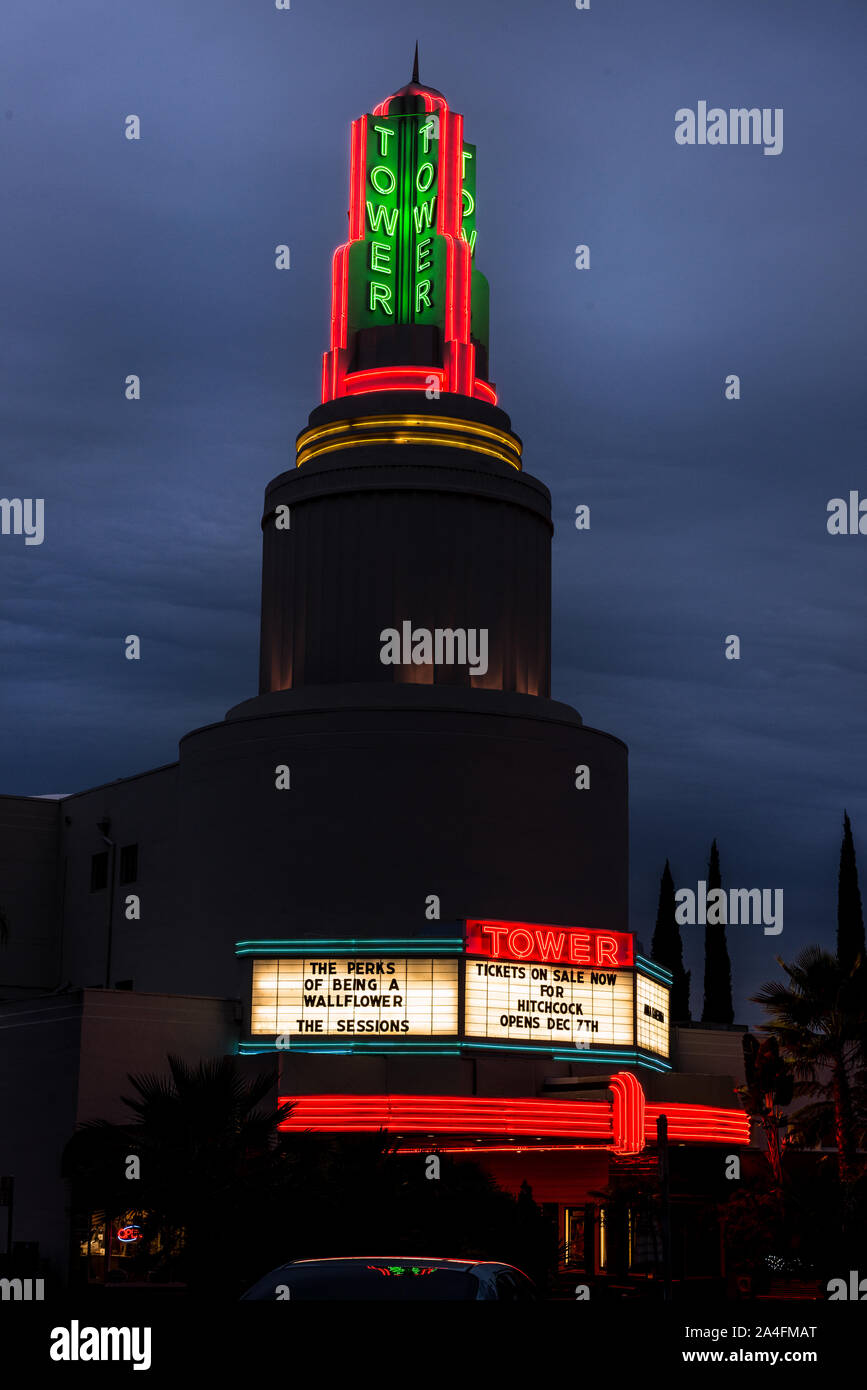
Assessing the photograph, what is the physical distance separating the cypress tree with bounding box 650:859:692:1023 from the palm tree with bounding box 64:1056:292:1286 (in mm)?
45579

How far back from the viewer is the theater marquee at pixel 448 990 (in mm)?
38531

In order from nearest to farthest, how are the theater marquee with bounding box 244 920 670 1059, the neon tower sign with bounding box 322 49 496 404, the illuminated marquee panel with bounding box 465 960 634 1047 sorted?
the theater marquee with bounding box 244 920 670 1059 → the illuminated marquee panel with bounding box 465 960 634 1047 → the neon tower sign with bounding box 322 49 496 404

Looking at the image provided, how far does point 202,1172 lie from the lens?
81.7 ft

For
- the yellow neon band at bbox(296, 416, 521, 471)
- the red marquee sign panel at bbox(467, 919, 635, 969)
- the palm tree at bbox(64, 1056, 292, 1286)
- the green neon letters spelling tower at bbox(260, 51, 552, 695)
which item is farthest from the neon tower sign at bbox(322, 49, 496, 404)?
the palm tree at bbox(64, 1056, 292, 1286)

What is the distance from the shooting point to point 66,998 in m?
38.4

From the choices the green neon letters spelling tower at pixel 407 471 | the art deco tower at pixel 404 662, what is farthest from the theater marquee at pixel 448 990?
the green neon letters spelling tower at pixel 407 471

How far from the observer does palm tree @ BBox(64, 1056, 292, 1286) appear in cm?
2423

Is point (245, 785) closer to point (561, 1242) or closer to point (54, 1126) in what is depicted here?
point (54, 1126)

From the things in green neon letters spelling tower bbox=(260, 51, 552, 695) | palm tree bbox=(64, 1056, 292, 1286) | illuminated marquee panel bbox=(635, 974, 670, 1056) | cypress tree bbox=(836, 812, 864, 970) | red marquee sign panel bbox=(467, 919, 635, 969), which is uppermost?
green neon letters spelling tower bbox=(260, 51, 552, 695)

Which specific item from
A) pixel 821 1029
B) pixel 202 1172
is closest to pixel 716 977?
pixel 821 1029

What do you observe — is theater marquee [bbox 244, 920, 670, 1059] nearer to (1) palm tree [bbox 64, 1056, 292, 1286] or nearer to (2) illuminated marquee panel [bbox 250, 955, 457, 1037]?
(2) illuminated marquee panel [bbox 250, 955, 457, 1037]

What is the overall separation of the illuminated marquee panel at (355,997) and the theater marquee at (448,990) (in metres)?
0.02

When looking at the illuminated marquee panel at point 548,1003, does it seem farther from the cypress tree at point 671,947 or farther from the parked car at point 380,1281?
the cypress tree at point 671,947
